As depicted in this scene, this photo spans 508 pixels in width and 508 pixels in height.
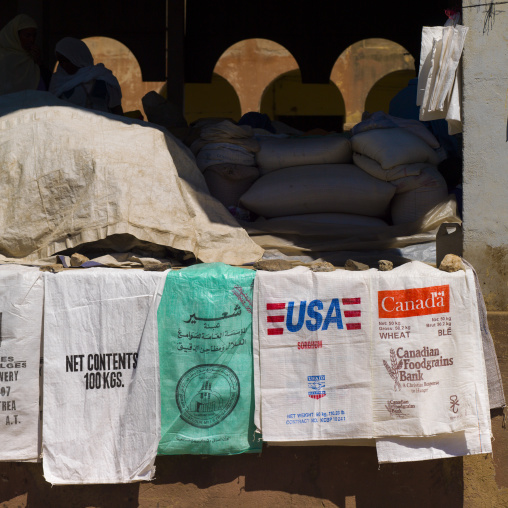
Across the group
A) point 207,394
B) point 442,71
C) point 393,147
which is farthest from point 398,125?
point 207,394

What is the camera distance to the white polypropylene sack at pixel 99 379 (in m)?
3.28

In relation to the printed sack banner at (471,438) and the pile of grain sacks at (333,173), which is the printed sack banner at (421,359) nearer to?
the printed sack banner at (471,438)

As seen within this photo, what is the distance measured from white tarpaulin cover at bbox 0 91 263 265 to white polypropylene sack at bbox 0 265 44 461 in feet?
1.97

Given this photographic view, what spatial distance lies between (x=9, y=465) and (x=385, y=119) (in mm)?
3046

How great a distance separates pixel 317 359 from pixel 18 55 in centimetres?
350

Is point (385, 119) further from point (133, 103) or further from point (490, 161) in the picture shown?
point (133, 103)

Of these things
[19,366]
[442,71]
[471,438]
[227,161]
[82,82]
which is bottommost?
[471,438]

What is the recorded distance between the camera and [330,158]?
488cm

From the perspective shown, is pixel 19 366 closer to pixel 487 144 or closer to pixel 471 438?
pixel 471 438

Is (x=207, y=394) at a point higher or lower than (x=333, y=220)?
lower

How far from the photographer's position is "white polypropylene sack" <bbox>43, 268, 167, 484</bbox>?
10.8 ft

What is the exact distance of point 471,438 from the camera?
3.37 meters

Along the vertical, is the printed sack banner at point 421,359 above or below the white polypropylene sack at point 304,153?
below

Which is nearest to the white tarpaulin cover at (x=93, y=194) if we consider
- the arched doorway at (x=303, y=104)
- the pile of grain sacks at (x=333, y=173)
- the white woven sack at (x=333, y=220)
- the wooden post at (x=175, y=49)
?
the white woven sack at (x=333, y=220)
